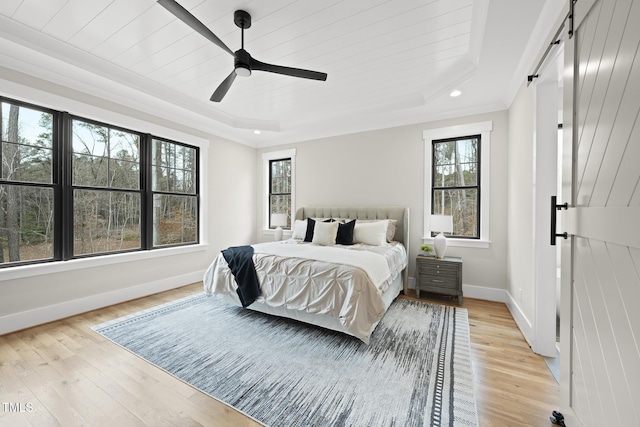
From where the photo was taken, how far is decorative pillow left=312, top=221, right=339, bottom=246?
12.0ft

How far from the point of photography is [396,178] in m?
4.09

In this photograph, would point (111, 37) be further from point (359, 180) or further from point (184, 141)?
point (359, 180)

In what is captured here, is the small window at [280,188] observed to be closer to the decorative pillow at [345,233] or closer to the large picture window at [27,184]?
the decorative pillow at [345,233]

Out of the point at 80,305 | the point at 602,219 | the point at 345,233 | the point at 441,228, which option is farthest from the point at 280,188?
the point at 602,219

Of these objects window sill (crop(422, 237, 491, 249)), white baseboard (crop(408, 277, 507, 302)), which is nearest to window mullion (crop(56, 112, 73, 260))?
window sill (crop(422, 237, 491, 249))

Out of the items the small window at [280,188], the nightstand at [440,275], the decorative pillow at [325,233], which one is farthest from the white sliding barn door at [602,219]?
the small window at [280,188]

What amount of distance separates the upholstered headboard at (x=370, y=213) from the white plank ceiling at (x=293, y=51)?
1440mm

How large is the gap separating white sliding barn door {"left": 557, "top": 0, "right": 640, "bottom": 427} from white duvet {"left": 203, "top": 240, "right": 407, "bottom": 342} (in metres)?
1.26

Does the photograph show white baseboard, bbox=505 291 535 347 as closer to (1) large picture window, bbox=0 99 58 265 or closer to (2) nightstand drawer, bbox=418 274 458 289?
(2) nightstand drawer, bbox=418 274 458 289

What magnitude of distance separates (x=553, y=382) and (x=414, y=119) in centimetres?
335

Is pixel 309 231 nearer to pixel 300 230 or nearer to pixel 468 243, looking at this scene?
pixel 300 230

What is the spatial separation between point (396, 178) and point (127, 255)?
13.1 feet

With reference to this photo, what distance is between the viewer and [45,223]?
9.29 feet

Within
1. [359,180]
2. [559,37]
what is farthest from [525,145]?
[359,180]
